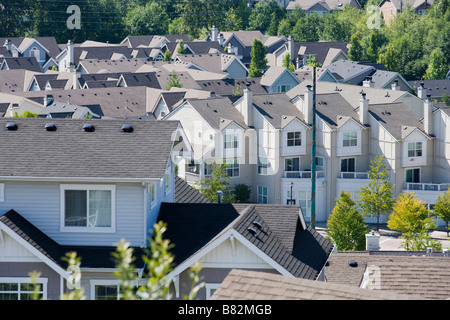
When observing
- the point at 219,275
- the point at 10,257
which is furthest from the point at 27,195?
the point at 219,275

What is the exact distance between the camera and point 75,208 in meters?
20.9

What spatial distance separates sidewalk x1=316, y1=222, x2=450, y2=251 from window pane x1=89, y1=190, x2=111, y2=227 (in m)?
31.5

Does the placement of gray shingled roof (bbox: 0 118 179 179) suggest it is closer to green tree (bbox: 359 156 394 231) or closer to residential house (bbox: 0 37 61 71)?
green tree (bbox: 359 156 394 231)

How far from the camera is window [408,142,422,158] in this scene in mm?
62656

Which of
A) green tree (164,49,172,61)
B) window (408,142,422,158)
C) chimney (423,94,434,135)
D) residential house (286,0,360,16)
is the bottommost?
window (408,142,422,158)

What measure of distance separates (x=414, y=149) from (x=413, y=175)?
1751 millimetres

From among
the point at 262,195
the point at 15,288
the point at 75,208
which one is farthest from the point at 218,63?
the point at 15,288

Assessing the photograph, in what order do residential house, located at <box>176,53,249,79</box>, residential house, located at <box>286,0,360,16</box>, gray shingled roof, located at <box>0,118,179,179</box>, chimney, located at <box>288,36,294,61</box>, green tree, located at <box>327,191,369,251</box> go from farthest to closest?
residential house, located at <box>286,0,360,16</box> < chimney, located at <box>288,36,294,61</box> < residential house, located at <box>176,53,249,79</box> < green tree, located at <box>327,191,369,251</box> < gray shingled roof, located at <box>0,118,179,179</box>

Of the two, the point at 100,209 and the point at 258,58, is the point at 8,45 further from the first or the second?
the point at 100,209

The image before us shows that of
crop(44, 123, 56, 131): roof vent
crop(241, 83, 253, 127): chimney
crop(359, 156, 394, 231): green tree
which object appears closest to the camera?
crop(44, 123, 56, 131): roof vent

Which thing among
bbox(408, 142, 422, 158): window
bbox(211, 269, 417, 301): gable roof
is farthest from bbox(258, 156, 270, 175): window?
bbox(211, 269, 417, 301): gable roof
